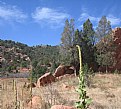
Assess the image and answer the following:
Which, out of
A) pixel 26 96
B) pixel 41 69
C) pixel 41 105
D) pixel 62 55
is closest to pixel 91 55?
pixel 62 55

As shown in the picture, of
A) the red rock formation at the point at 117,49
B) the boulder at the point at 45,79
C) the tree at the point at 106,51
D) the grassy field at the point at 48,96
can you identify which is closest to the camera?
the grassy field at the point at 48,96

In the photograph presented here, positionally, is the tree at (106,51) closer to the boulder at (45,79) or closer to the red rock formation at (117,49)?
the red rock formation at (117,49)

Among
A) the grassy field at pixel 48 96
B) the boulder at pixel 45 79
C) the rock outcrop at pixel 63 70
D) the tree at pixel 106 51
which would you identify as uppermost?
the tree at pixel 106 51

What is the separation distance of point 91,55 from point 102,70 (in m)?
3.89

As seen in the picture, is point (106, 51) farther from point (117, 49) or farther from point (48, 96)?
point (48, 96)

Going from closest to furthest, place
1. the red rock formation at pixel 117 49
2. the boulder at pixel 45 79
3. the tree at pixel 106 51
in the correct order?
the boulder at pixel 45 79 → the tree at pixel 106 51 → the red rock formation at pixel 117 49

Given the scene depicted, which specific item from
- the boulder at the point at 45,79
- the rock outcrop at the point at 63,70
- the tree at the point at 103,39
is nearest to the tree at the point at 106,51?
the tree at the point at 103,39

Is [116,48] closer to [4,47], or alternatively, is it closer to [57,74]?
[57,74]

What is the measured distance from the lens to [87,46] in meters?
46.0

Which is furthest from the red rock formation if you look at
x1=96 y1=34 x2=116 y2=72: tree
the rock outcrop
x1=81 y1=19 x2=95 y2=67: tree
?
the rock outcrop

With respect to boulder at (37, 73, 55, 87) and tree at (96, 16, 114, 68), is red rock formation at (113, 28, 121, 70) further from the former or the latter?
boulder at (37, 73, 55, 87)

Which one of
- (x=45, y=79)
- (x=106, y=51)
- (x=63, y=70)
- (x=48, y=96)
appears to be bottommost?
(x=48, y=96)

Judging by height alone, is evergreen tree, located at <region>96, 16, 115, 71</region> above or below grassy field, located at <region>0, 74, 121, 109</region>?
above

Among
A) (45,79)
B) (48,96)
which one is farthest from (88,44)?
(48,96)
